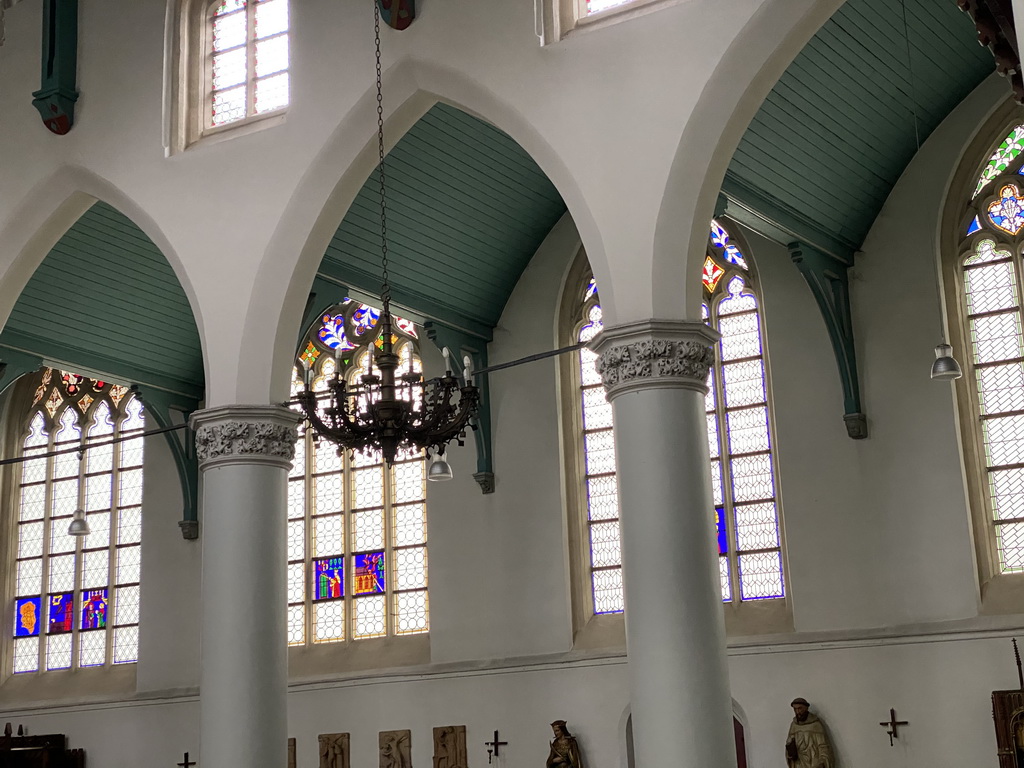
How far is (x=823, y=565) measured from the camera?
13438 millimetres

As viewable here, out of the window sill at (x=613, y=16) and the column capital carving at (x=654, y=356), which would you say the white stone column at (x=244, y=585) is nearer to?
the column capital carving at (x=654, y=356)

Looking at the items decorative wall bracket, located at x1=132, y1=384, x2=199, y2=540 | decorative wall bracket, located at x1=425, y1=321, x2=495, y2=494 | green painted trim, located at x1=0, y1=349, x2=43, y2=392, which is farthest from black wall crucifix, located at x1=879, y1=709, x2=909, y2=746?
green painted trim, located at x1=0, y1=349, x2=43, y2=392

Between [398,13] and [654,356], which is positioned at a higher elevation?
[398,13]

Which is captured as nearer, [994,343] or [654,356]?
[654,356]

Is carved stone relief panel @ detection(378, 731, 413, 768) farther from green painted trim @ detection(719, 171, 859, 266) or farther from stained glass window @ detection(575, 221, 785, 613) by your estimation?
green painted trim @ detection(719, 171, 859, 266)

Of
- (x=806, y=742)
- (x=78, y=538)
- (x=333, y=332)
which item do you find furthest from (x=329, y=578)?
(x=806, y=742)

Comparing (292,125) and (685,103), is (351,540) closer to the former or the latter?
(292,125)

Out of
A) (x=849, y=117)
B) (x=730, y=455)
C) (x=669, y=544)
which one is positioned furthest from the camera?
(x=730, y=455)

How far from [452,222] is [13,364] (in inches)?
207

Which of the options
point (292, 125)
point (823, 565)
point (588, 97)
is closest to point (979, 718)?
point (823, 565)

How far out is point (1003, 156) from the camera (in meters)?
13.5

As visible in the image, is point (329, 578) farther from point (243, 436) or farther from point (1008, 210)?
point (1008, 210)

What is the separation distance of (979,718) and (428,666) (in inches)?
232

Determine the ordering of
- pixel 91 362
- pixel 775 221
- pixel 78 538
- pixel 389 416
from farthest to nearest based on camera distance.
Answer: pixel 78 538 → pixel 91 362 → pixel 775 221 → pixel 389 416
